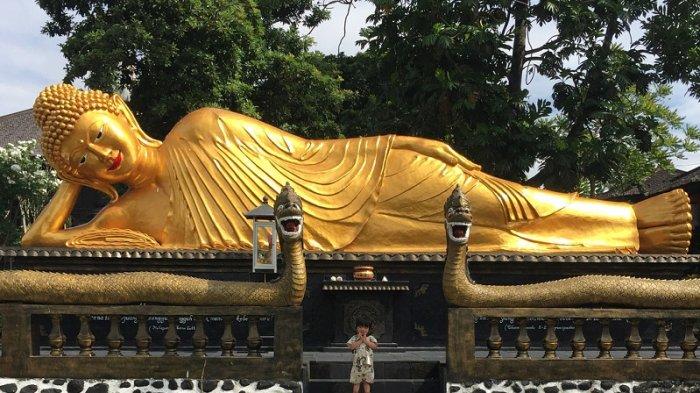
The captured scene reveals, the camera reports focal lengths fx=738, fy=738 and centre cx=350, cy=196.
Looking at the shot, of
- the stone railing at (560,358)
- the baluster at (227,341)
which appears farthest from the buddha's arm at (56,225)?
the stone railing at (560,358)

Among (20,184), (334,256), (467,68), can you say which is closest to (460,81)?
(467,68)

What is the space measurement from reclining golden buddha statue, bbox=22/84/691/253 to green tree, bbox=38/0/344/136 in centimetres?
534

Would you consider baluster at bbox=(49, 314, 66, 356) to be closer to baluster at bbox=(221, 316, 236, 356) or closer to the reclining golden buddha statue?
baluster at bbox=(221, 316, 236, 356)

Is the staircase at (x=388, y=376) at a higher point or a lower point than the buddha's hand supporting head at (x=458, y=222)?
lower

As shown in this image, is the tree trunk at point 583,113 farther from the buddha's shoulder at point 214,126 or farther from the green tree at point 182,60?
the buddha's shoulder at point 214,126

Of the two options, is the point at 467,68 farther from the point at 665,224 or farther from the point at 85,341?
the point at 85,341

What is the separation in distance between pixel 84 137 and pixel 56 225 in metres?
1.14

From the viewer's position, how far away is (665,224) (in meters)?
9.13

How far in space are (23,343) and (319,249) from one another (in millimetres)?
3704

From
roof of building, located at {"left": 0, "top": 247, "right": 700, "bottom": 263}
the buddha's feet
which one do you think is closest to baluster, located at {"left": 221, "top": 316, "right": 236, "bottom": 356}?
roof of building, located at {"left": 0, "top": 247, "right": 700, "bottom": 263}

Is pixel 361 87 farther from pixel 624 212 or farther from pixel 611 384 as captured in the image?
pixel 611 384

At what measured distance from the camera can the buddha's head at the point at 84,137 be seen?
9.03m

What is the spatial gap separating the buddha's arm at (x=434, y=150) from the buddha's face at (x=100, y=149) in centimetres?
341

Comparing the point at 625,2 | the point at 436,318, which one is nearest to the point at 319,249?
the point at 436,318
